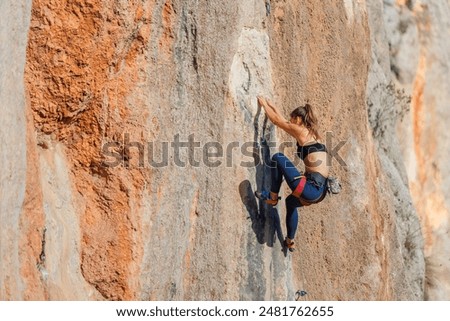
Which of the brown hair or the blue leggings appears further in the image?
the brown hair

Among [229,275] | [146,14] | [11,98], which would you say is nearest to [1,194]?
[11,98]

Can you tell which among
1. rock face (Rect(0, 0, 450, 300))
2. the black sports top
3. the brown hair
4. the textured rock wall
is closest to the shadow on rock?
rock face (Rect(0, 0, 450, 300))

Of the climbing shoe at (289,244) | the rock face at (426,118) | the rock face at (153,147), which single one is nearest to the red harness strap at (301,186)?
the rock face at (153,147)

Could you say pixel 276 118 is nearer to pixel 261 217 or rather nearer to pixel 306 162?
pixel 306 162

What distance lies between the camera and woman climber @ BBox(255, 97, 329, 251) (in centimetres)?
857

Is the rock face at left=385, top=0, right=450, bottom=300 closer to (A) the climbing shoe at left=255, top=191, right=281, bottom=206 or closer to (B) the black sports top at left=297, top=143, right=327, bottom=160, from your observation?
(B) the black sports top at left=297, top=143, right=327, bottom=160

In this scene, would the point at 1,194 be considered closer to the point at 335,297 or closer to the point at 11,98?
the point at 11,98

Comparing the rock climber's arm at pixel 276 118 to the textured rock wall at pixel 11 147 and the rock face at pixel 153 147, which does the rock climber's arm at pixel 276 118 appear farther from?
the textured rock wall at pixel 11 147

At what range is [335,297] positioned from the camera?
10664 millimetres

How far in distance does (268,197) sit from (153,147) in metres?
1.46

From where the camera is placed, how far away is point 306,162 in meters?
8.71

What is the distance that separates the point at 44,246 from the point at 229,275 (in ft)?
6.67

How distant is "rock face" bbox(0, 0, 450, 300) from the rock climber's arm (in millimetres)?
100

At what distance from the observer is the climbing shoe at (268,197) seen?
28.2ft
